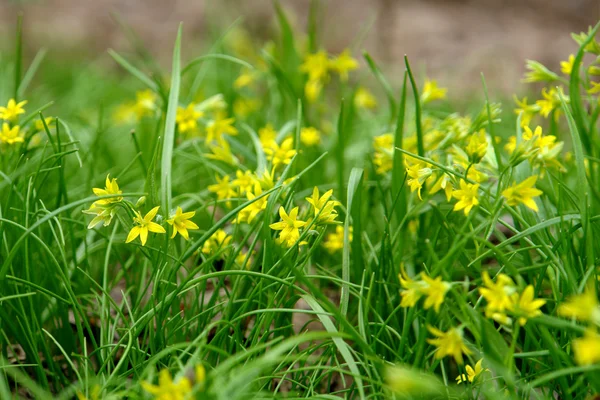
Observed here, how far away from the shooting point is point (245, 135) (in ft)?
8.67

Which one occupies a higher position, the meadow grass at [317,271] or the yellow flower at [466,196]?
the yellow flower at [466,196]

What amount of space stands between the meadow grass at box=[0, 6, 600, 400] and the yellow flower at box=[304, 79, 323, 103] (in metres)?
0.30

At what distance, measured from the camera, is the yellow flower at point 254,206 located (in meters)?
1.33

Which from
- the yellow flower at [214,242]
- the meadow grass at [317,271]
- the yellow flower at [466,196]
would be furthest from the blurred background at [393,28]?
the yellow flower at [466,196]

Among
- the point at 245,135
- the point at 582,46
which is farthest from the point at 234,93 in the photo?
the point at 582,46

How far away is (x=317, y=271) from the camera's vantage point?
5.60 ft

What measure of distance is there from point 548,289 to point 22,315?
1.39 m

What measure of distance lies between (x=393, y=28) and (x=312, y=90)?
1759mm

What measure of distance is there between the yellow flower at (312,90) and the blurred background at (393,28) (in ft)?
4.50

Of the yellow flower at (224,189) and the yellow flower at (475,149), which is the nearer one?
the yellow flower at (475,149)

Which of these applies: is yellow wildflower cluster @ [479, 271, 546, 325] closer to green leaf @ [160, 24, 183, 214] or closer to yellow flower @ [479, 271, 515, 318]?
yellow flower @ [479, 271, 515, 318]

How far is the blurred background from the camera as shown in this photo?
4336mm

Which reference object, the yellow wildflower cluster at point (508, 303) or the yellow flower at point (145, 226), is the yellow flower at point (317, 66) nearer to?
the yellow flower at point (145, 226)

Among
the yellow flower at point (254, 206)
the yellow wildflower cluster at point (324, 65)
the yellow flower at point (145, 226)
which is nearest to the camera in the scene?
the yellow flower at point (145, 226)
